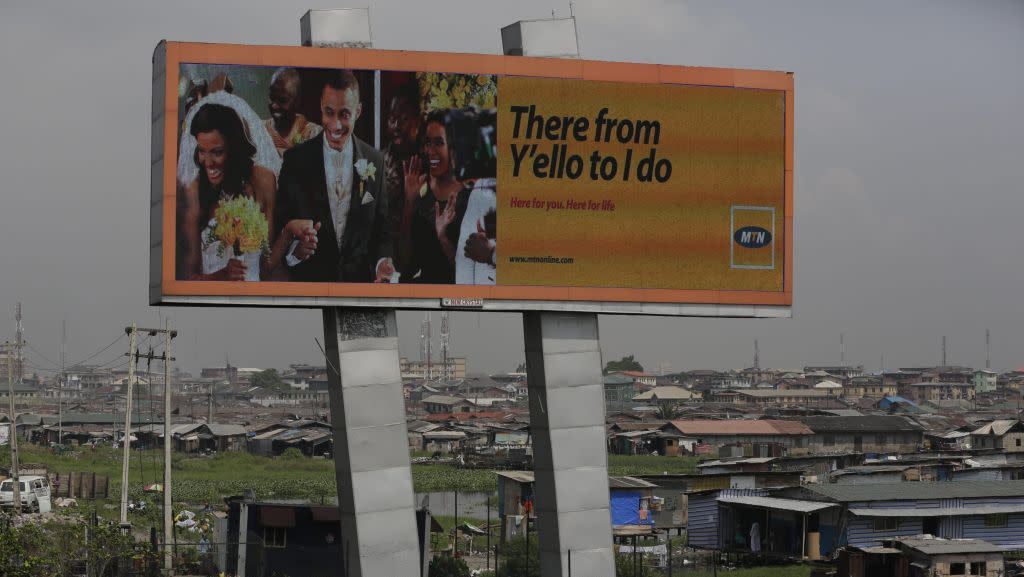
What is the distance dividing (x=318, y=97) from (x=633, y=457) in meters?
86.9

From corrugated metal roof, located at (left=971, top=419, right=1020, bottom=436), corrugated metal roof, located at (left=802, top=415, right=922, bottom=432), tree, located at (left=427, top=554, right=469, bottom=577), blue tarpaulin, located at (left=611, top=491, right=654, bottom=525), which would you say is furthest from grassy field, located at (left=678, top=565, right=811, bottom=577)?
corrugated metal roof, located at (left=802, top=415, right=922, bottom=432)

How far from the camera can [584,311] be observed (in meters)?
24.2

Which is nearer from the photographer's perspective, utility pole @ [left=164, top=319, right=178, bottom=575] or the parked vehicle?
utility pole @ [left=164, top=319, right=178, bottom=575]

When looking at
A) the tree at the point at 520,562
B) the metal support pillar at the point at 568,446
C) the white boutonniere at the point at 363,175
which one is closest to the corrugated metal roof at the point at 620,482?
the tree at the point at 520,562

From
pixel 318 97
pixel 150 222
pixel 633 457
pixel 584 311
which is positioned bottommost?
pixel 633 457

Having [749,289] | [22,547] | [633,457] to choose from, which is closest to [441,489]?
[633,457]

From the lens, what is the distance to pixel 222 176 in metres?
22.7

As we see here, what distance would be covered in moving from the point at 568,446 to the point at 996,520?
2620cm

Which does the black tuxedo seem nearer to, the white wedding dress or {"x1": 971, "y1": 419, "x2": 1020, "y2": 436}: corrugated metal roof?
the white wedding dress

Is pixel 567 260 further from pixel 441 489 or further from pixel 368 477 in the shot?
pixel 441 489

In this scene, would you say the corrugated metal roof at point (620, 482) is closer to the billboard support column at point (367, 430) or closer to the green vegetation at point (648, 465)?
the billboard support column at point (367, 430)

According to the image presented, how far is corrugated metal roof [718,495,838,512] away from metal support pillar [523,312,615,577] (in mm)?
20474

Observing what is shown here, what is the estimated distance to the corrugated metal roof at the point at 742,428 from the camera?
4195 inches

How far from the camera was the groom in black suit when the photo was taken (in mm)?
23000
